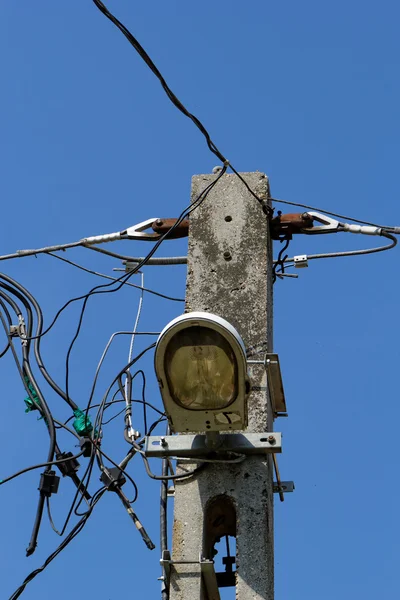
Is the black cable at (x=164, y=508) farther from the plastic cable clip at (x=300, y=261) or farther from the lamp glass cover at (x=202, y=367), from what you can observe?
the plastic cable clip at (x=300, y=261)

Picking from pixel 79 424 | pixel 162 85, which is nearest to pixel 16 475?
pixel 79 424

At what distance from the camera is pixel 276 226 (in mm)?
5371

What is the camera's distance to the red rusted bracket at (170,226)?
5.45 metres

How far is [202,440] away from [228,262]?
38.2 inches

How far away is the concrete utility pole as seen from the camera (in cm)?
419

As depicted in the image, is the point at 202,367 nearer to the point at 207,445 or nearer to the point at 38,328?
the point at 207,445

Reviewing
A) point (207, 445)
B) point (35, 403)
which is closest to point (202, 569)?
point (207, 445)

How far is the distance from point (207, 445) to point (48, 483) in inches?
44.7

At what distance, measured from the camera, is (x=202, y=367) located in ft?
13.2

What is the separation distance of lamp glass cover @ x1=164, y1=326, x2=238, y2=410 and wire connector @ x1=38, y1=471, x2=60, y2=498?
135cm

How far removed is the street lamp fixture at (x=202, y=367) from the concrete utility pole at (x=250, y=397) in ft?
1.34

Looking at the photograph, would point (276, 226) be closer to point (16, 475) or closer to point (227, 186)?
point (227, 186)

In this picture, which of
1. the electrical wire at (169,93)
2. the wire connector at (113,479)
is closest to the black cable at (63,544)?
the wire connector at (113,479)

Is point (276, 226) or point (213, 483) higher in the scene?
point (276, 226)
